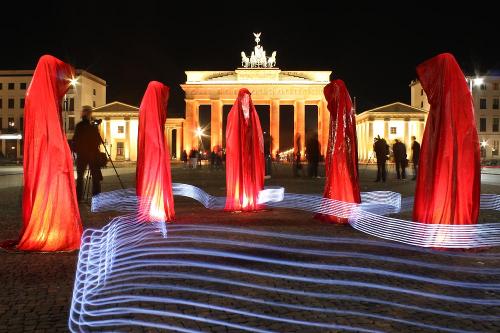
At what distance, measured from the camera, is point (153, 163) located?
32.2 ft

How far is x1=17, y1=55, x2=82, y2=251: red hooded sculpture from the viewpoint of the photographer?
6945 mm

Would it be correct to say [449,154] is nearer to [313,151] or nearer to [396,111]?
[313,151]

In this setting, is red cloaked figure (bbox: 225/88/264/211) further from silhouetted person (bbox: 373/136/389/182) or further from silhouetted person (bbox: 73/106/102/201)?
silhouetted person (bbox: 373/136/389/182)

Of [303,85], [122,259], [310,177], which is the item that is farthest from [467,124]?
[303,85]

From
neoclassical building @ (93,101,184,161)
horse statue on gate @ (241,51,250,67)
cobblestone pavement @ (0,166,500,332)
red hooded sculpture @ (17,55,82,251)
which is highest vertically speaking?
horse statue on gate @ (241,51,250,67)

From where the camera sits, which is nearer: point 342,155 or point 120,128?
point 342,155

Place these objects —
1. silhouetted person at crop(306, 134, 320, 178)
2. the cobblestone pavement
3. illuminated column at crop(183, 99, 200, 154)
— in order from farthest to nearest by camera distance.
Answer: illuminated column at crop(183, 99, 200, 154)
silhouetted person at crop(306, 134, 320, 178)
the cobblestone pavement

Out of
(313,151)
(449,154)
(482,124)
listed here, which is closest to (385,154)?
(313,151)

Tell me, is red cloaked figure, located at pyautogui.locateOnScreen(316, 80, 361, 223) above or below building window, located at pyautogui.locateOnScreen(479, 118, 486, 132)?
below

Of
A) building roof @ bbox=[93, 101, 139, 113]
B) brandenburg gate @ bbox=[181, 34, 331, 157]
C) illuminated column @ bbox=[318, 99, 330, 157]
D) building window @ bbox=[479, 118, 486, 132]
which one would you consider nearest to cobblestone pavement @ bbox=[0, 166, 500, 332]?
brandenburg gate @ bbox=[181, 34, 331, 157]

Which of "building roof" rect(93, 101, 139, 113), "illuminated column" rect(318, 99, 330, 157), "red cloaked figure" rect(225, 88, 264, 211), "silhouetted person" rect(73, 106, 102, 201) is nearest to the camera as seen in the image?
"red cloaked figure" rect(225, 88, 264, 211)

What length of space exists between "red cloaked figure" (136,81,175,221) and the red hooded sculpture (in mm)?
2754

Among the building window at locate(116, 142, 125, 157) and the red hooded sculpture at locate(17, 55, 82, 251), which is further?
the building window at locate(116, 142, 125, 157)

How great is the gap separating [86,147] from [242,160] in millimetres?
3623
